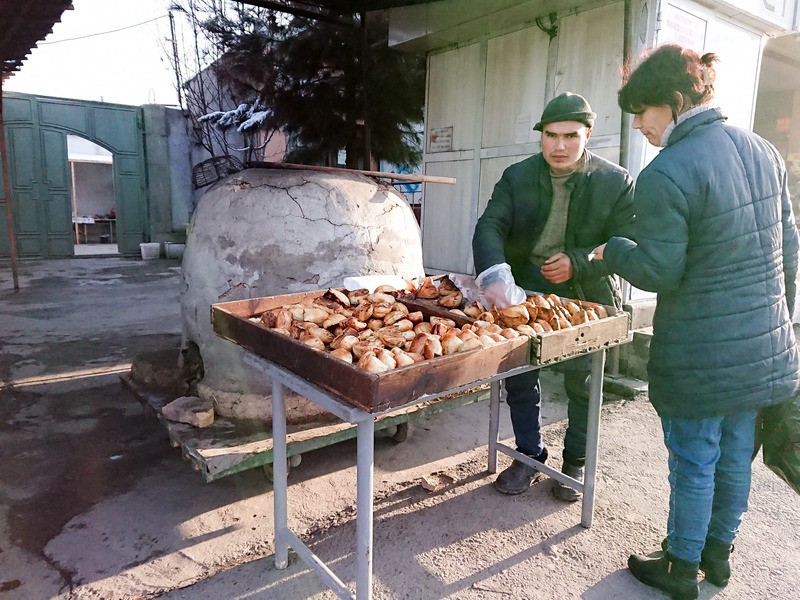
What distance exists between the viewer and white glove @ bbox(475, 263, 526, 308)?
101 inches

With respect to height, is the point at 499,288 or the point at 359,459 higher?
the point at 499,288

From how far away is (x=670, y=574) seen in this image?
2.34m

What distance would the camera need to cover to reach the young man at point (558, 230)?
277cm

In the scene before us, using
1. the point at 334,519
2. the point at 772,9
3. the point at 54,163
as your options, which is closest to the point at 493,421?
the point at 334,519

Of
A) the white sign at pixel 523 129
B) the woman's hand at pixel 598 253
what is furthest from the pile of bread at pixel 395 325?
the white sign at pixel 523 129

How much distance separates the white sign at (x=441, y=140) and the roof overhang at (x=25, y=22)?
401 centimetres

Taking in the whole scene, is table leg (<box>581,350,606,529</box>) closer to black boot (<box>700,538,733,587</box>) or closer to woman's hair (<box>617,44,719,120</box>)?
black boot (<box>700,538,733,587</box>)

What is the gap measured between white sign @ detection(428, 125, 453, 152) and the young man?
3862mm

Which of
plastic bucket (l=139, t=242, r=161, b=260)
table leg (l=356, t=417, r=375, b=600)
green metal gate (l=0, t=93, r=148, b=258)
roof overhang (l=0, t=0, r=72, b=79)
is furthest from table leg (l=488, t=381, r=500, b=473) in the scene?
green metal gate (l=0, t=93, r=148, b=258)

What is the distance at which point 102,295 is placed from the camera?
9.27m

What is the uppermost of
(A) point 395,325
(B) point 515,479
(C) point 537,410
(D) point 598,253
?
(D) point 598,253

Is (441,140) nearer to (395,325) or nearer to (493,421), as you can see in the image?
(493,421)

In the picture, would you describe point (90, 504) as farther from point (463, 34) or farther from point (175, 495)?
point (463, 34)

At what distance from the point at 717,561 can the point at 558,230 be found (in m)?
1.73
